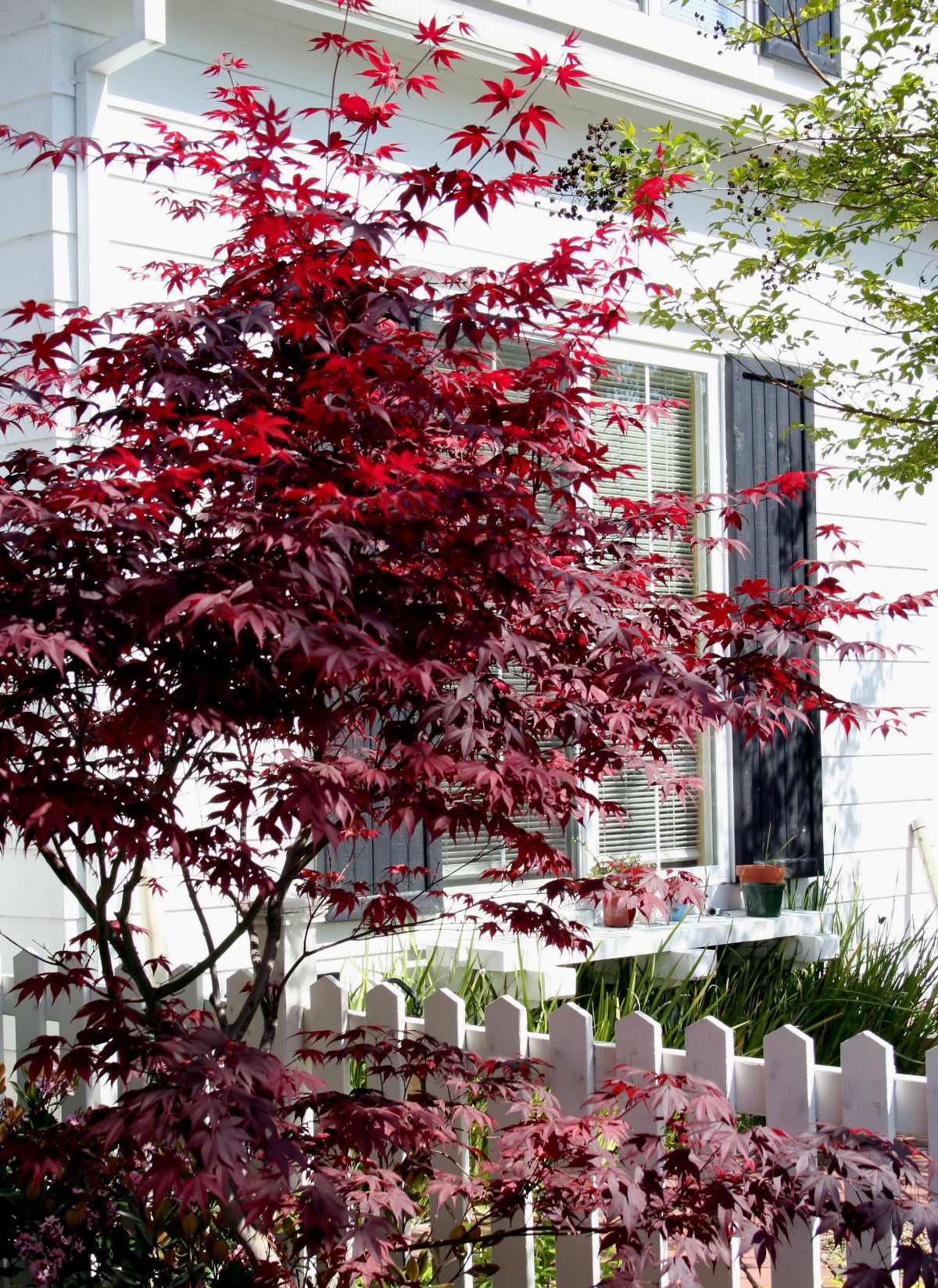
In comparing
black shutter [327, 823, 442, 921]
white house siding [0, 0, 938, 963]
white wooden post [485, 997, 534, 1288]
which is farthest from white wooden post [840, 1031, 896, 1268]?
white house siding [0, 0, 938, 963]

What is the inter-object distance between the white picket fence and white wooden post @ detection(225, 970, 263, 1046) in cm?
26

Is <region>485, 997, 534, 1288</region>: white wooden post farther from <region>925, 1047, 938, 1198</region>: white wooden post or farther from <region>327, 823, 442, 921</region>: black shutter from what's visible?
<region>327, 823, 442, 921</region>: black shutter

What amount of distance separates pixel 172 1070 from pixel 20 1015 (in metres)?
1.70

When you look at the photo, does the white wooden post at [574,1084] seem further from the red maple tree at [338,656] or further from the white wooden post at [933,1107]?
the white wooden post at [933,1107]

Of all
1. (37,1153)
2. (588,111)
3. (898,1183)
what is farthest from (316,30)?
(898,1183)

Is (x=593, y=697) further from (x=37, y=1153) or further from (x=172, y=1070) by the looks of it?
(x=37, y=1153)

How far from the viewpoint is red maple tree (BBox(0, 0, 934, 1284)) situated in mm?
2195

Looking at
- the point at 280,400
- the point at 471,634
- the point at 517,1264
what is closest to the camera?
the point at 471,634

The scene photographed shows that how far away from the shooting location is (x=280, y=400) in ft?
8.69

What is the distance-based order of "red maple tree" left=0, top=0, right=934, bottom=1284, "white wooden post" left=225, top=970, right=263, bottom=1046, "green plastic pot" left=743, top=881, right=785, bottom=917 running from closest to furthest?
1. "red maple tree" left=0, top=0, right=934, bottom=1284
2. "white wooden post" left=225, top=970, right=263, bottom=1046
3. "green plastic pot" left=743, top=881, right=785, bottom=917

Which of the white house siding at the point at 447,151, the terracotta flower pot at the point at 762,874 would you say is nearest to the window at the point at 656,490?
the white house siding at the point at 447,151

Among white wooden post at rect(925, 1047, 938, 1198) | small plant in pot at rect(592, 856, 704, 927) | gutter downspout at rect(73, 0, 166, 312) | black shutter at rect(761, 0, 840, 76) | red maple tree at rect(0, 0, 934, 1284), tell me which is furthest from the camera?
black shutter at rect(761, 0, 840, 76)

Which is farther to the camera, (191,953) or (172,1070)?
(191,953)

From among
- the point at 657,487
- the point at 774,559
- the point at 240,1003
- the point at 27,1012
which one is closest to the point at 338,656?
the point at 240,1003
